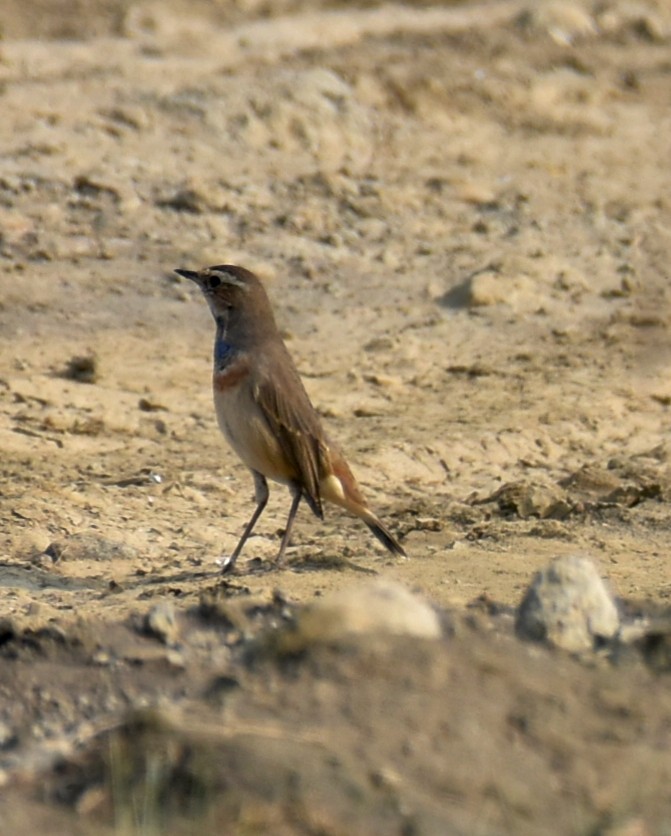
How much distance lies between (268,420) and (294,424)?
0.15 meters

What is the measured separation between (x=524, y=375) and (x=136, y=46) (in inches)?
221

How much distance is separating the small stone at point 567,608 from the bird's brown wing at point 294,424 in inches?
106

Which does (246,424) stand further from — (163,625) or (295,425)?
(163,625)

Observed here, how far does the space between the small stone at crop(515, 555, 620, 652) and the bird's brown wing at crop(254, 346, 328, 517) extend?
2.69 metres

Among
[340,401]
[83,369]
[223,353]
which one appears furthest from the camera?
[340,401]

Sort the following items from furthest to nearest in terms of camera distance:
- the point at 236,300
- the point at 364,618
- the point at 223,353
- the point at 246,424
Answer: the point at 236,300 < the point at 223,353 < the point at 246,424 < the point at 364,618

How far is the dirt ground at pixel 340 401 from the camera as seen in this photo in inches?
238

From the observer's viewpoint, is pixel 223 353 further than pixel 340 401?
No

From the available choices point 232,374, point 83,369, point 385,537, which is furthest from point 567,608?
point 83,369

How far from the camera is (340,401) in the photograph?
1278cm

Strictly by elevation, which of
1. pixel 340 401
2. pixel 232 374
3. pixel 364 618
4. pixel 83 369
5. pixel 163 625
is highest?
pixel 364 618

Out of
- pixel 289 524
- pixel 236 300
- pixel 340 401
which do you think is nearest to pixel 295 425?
pixel 289 524

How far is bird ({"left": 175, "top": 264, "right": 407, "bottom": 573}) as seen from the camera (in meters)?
9.65

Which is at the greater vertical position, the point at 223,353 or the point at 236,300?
the point at 236,300
